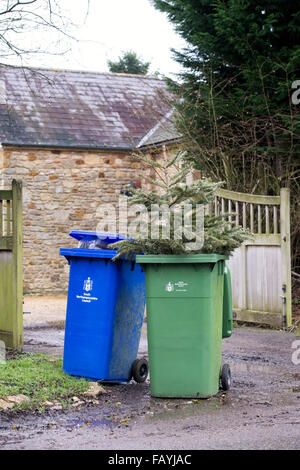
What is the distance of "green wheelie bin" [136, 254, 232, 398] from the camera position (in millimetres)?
5480

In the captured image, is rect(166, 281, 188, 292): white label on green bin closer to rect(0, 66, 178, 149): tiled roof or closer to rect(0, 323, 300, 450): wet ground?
rect(0, 323, 300, 450): wet ground

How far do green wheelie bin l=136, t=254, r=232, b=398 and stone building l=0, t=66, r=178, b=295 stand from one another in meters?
10.0

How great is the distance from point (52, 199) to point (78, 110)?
106 inches

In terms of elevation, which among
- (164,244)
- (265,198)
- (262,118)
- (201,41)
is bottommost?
(164,244)

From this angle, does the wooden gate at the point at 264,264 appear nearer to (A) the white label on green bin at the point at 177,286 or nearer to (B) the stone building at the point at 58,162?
(A) the white label on green bin at the point at 177,286

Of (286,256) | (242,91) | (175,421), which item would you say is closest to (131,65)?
(242,91)

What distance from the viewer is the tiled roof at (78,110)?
53.3 feet

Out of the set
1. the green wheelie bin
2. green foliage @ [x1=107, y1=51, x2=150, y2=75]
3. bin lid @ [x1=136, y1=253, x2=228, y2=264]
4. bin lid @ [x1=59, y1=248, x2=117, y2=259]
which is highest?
green foliage @ [x1=107, y1=51, x2=150, y2=75]

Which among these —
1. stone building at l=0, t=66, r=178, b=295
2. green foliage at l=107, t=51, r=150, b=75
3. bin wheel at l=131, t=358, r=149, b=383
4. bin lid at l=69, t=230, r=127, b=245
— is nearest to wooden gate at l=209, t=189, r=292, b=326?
bin wheel at l=131, t=358, r=149, b=383

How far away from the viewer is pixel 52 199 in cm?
1628
